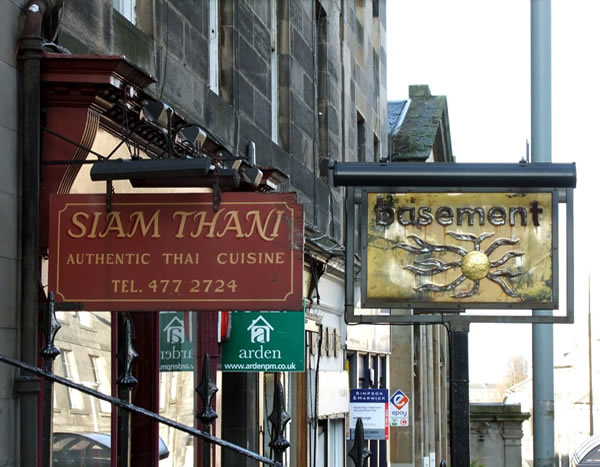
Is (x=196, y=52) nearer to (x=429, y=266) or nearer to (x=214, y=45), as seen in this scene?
(x=214, y=45)

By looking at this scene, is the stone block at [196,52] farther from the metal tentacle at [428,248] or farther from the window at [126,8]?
the metal tentacle at [428,248]

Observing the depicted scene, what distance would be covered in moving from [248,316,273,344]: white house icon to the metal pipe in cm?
689

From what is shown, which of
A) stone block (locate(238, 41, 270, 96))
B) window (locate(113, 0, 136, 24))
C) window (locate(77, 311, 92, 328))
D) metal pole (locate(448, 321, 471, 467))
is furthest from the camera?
stone block (locate(238, 41, 270, 96))

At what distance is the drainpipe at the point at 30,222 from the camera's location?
828cm

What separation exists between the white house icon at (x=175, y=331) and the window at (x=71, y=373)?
273 centimetres

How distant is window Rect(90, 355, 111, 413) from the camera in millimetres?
10188

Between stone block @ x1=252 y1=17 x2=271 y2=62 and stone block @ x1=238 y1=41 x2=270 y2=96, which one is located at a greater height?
stone block @ x1=252 y1=17 x2=271 y2=62

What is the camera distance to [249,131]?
15.3 m

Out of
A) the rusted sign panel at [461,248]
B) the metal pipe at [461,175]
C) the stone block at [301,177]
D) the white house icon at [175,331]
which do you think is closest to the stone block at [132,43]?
the white house icon at [175,331]

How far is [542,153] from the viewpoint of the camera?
991 centimetres

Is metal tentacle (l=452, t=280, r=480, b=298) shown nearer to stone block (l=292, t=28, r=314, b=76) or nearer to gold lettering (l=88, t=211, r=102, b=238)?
gold lettering (l=88, t=211, r=102, b=238)

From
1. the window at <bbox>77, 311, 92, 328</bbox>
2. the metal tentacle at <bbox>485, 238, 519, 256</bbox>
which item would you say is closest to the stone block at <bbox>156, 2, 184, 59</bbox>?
the window at <bbox>77, 311, 92, 328</bbox>

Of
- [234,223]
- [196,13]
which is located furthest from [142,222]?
[196,13]

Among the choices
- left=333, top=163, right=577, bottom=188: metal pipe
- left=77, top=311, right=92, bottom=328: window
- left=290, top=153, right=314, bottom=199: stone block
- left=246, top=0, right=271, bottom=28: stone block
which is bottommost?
left=77, top=311, right=92, bottom=328: window
